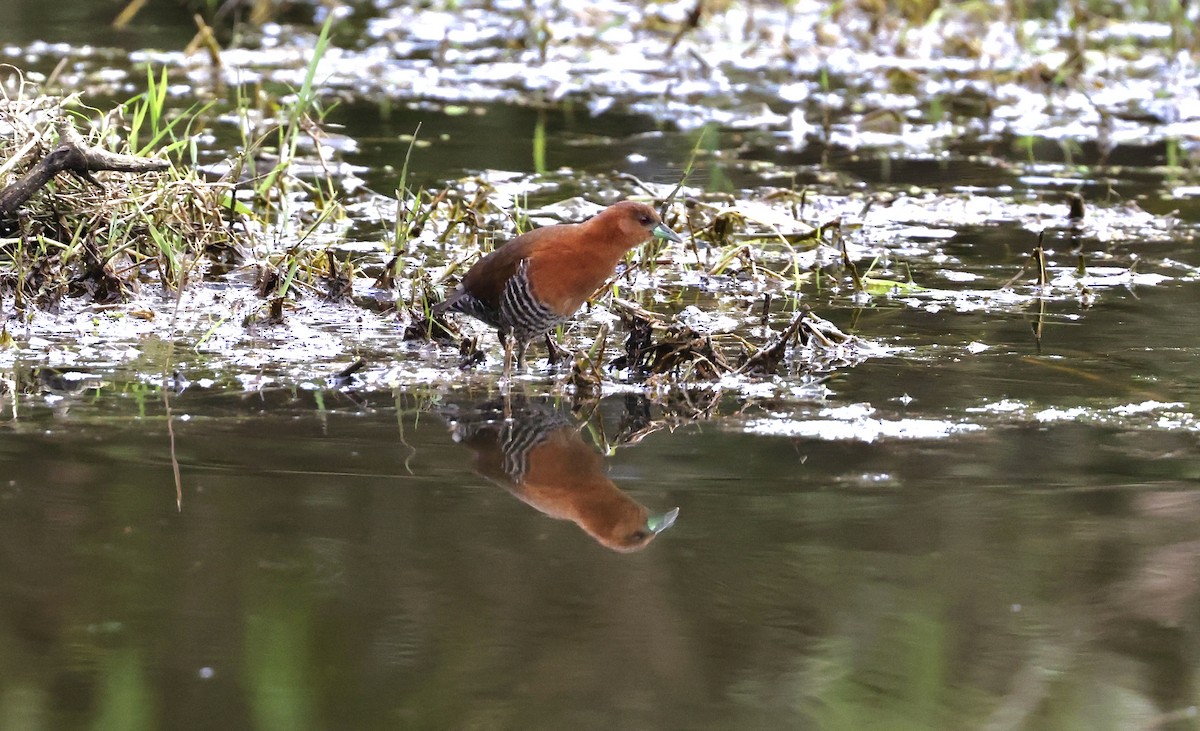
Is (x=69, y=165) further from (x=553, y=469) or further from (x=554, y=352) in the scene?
(x=553, y=469)

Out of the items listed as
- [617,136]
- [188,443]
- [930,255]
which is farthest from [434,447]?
[617,136]

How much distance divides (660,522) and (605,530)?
12cm

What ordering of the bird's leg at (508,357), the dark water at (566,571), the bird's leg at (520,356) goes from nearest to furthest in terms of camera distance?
the dark water at (566,571), the bird's leg at (508,357), the bird's leg at (520,356)

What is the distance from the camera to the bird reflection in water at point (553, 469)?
3.24 m

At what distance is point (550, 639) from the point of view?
2.73m

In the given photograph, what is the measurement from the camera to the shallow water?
256cm

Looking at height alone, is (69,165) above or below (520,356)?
above

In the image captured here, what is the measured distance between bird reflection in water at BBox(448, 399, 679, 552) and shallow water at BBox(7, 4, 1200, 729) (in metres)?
0.01

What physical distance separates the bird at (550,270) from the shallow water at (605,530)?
0.58 feet

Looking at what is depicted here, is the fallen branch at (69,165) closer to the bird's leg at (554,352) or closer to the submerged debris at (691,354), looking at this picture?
the bird's leg at (554,352)

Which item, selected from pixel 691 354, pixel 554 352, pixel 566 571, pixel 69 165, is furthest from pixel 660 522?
pixel 69 165

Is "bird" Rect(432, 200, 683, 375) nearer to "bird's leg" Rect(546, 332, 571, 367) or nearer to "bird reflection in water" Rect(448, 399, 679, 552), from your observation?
"bird's leg" Rect(546, 332, 571, 367)

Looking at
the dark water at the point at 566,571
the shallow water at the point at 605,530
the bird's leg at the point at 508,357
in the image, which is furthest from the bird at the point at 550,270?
the dark water at the point at 566,571

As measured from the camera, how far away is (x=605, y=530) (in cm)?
321
